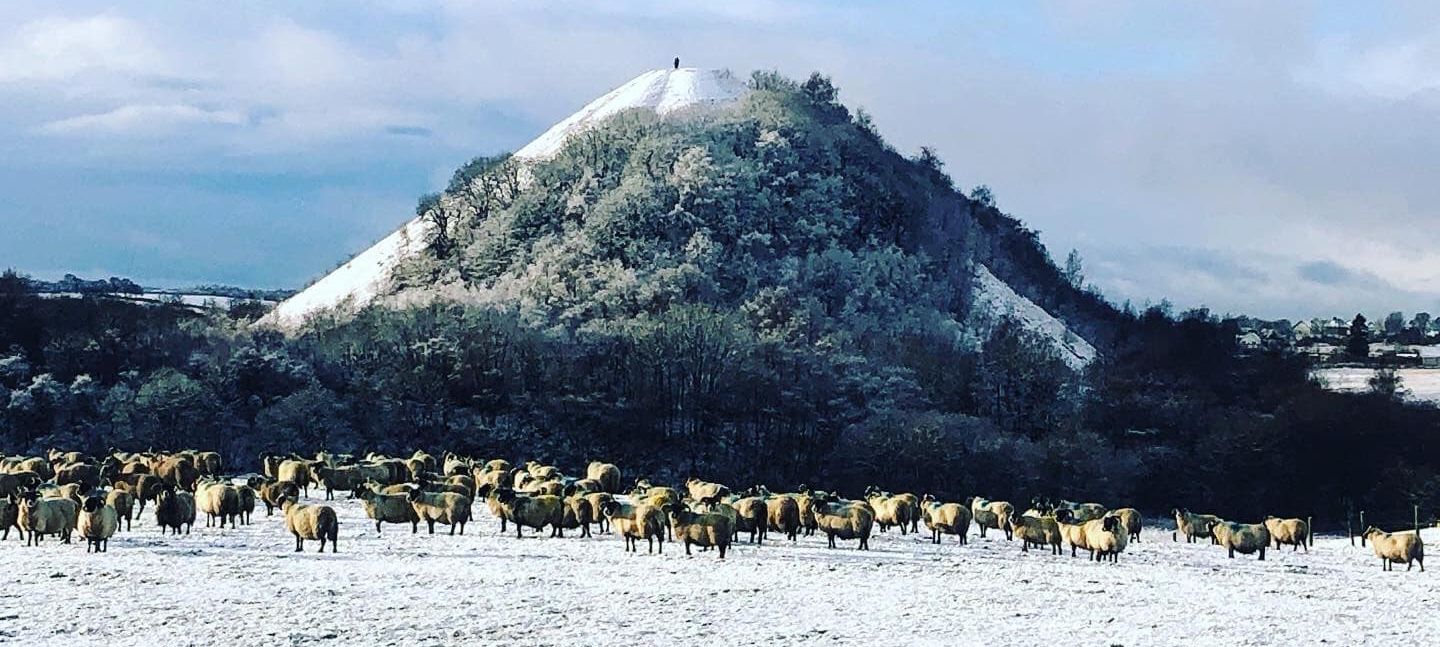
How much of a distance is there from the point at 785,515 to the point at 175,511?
1531 cm

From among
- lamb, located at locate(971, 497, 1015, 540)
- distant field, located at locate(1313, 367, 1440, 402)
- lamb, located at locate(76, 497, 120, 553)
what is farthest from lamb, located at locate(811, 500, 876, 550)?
distant field, located at locate(1313, 367, 1440, 402)

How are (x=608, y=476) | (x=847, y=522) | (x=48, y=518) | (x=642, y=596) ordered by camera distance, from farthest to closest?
(x=608, y=476) → (x=847, y=522) → (x=48, y=518) → (x=642, y=596)

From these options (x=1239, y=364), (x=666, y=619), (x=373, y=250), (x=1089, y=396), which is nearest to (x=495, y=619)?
(x=666, y=619)

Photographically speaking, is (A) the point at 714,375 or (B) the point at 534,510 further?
(A) the point at 714,375

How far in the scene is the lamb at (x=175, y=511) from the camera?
3597 centimetres

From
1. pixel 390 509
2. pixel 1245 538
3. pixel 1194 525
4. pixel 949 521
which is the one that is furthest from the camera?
pixel 1194 525

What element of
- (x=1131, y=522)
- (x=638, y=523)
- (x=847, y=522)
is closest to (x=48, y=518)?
(x=638, y=523)

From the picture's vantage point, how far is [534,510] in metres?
38.0

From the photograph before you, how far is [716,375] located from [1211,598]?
60280 millimetres

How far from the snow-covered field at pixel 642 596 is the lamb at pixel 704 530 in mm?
425

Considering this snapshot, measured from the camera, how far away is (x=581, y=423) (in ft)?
276

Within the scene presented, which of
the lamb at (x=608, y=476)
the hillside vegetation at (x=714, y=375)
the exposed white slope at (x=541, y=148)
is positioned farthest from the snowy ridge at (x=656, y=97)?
the lamb at (x=608, y=476)

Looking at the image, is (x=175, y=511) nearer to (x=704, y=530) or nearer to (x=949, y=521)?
(x=704, y=530)

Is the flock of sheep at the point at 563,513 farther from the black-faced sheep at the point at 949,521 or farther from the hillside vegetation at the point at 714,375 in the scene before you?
the hillside vegetation at the point at 714,375
